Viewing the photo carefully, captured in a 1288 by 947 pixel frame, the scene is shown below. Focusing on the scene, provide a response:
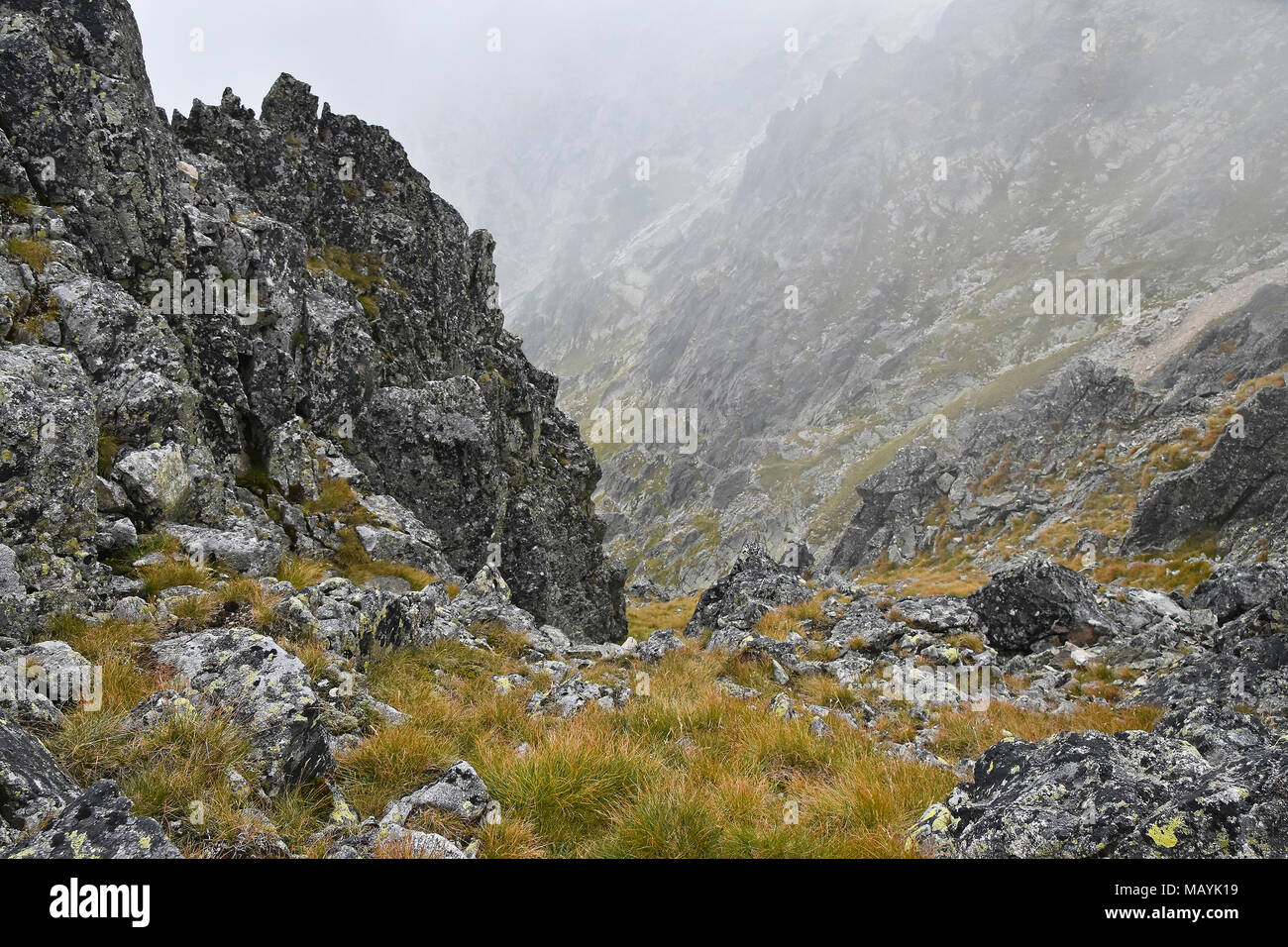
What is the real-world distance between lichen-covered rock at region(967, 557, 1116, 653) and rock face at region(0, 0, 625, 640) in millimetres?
19179

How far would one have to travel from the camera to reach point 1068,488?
51062 mm

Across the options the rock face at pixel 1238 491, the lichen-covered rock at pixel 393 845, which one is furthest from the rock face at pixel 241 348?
the rock face at pixel 1238 491

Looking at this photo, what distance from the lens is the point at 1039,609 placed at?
64.6 ft

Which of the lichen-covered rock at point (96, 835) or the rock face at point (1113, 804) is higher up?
the lichen-covered rock at point (96, 835)

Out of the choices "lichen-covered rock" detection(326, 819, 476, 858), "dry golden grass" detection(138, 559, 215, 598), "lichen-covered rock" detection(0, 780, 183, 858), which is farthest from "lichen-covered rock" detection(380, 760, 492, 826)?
"dry golden grass" detection(138, 559, 215, 598)

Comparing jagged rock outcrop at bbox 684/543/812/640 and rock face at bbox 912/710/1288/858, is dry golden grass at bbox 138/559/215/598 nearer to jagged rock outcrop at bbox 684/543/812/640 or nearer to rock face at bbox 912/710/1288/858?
rock face at bbox 912/710/1288/858

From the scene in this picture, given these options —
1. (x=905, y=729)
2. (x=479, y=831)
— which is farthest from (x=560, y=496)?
(x=479, y=831)

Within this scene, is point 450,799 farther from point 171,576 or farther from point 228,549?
point 228,549

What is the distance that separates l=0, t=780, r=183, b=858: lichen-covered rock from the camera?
14.3 ft

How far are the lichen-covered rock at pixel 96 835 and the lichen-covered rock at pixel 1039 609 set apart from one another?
2134cm

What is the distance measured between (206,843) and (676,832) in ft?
13.1

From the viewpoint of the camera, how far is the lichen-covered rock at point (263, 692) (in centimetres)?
655

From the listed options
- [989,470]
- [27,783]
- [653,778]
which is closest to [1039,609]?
[653,778]

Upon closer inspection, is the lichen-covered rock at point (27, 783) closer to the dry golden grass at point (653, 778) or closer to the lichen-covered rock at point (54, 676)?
the lichen-covered rock at point (54, 676)
